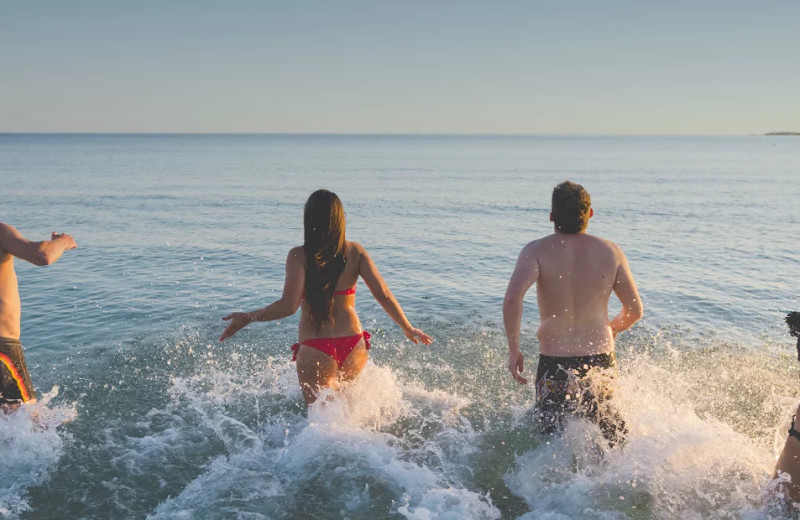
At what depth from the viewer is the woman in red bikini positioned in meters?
5.19

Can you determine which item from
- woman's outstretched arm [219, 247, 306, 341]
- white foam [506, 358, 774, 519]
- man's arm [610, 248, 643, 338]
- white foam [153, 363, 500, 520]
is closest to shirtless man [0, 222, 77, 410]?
woman's outstretched arm [219, 247, 306, 341]

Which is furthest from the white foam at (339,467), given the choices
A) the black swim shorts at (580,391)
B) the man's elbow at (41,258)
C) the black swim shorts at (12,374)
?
the man's elbow at (41,258)

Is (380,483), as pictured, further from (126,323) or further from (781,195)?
(781,195)

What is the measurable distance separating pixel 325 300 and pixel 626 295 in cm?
264

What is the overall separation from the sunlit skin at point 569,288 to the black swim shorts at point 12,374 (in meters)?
4.37

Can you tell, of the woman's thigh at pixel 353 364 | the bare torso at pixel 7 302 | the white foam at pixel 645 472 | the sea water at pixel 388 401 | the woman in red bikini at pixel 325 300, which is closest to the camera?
the white foam at pixel 645 472

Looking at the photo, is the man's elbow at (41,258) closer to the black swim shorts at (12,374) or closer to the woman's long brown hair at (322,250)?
the black swim shorts at (12,374)

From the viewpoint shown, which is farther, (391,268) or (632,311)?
(391,268)

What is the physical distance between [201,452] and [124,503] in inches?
36.5

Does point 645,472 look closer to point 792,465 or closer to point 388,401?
point 792,465

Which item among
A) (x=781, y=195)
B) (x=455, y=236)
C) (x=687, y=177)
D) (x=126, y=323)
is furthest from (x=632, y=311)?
(x=687, y=177)

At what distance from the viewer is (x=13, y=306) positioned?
5402 mm

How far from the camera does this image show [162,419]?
6523 millimetres

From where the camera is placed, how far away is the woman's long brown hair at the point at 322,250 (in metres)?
5.14
